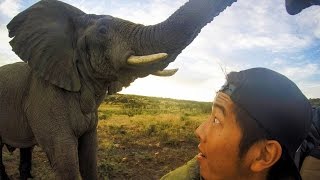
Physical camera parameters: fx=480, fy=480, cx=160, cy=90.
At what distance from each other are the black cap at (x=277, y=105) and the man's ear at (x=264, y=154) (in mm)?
38

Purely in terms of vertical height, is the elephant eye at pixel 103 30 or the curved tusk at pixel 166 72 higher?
the elephant eye at pixel 103 30

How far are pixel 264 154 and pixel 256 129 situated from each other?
5.3 inches

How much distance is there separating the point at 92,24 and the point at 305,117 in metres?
4.76

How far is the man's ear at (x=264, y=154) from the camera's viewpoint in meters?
2.30

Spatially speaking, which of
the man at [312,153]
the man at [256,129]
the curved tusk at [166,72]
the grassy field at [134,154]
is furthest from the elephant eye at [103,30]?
the man at [256,129]

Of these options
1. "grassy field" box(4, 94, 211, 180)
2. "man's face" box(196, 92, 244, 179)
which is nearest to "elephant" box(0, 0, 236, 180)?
"grassy field" box(4, 94, 211, 180)

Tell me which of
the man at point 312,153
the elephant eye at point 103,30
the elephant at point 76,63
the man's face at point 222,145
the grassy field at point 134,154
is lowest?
the grassy field at point 134,154

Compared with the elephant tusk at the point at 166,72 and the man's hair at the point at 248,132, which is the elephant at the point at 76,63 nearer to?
the elephant tusk at the point at 166,72

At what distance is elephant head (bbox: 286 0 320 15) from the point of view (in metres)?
4.17

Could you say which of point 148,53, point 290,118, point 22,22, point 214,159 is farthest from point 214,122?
point 22,22

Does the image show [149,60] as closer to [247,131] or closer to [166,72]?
[166,72]

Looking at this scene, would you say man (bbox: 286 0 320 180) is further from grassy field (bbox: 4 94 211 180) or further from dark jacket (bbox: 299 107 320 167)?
grassy field (bbox: 4 94 211 180)

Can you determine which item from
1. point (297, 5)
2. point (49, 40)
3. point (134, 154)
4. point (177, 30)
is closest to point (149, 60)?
point (177, 30)

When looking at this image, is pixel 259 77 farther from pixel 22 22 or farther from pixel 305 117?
pixel 22 22
